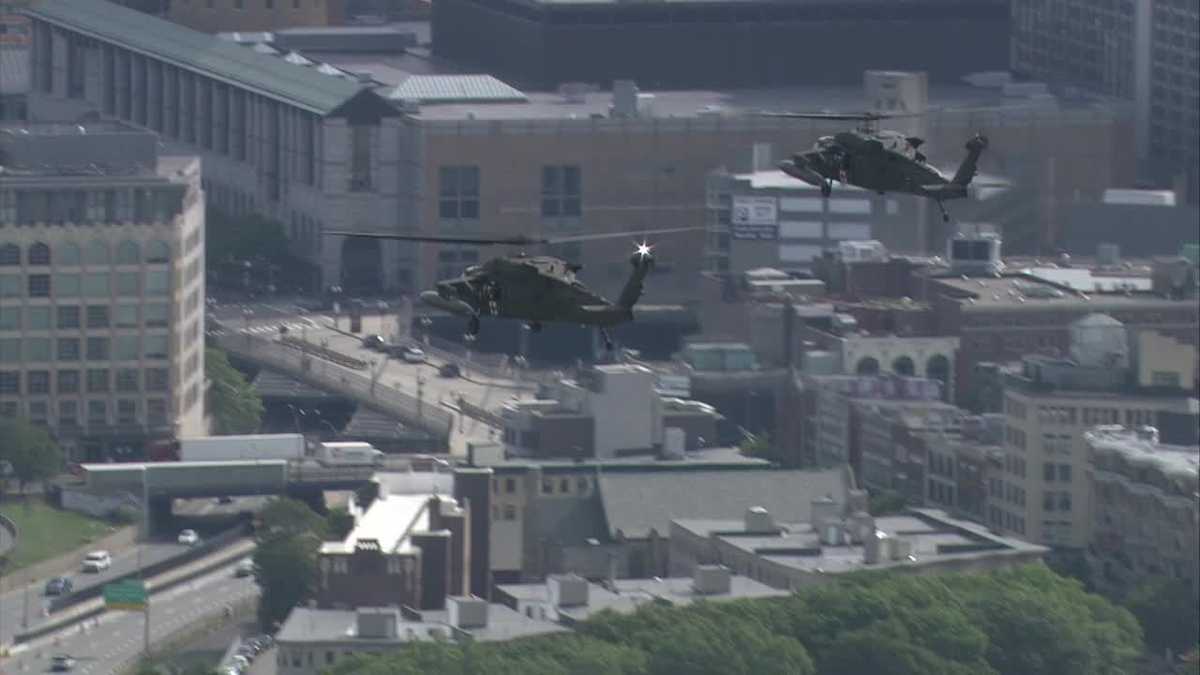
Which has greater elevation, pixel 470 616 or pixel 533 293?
pixel 533 293

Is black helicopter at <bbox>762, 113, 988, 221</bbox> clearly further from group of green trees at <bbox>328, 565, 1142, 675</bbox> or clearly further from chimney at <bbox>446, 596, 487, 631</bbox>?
chimney at <bbox>446, 596, 487, 631</bbox>


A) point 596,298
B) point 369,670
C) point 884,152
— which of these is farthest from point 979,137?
point 369,670

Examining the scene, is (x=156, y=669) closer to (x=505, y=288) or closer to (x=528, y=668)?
(x=528, y=668)

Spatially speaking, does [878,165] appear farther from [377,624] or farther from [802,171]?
[377,624]

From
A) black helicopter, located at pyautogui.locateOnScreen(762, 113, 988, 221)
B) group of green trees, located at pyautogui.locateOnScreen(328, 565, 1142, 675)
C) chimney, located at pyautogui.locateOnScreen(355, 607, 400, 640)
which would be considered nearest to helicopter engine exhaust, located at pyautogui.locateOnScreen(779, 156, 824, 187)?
black helicopter, located at pyautogui.locateOnScreen(762, 113, 988, 221)

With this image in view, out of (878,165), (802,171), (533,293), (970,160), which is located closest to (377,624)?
(970,160)

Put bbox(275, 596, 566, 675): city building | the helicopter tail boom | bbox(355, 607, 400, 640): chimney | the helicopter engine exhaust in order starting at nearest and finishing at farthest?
the helicopter tail boom, the helicopter engine exhaust, bbox(275, 596, 566, 675): city building, bbox(355, 607, 400, 640): chimney

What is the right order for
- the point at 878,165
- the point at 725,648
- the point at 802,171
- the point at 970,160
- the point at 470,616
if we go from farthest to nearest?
the point at 470,616
the point at 725,648
the point at 970,160
the point at 802,171
the point at 878,165
